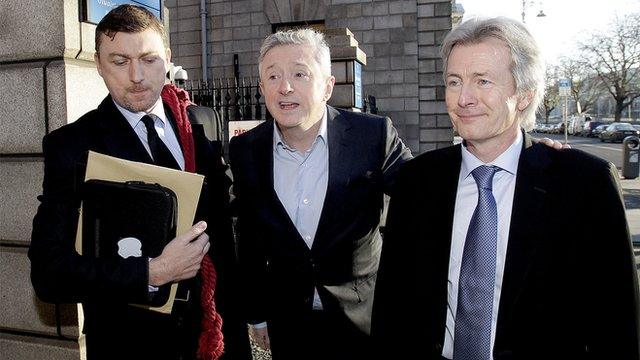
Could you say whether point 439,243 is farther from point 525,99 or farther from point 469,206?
point 525,99

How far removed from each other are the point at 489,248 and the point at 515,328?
0.91ft

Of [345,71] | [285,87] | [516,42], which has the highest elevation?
[345,71]

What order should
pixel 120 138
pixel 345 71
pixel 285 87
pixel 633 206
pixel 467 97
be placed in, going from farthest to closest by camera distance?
1. pixel 633 206
2. pixel 345 71
3. pixel 285 87
4. pixel 120 138
5. pixel 467 97

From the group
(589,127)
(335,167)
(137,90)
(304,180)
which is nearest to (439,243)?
(335,167)

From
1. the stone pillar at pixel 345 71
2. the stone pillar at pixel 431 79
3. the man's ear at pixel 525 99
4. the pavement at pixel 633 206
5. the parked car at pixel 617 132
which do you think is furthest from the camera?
the parked car at pixel 617 132

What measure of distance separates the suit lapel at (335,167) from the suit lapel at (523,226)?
84cm

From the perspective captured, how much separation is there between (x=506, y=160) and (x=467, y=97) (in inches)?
10.9

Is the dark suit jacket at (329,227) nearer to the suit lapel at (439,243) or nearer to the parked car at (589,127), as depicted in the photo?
the suit lapel at (439,243)

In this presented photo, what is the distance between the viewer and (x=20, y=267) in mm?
3389

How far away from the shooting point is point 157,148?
2.10 m

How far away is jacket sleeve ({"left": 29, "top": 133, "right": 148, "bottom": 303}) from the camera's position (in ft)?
5.82

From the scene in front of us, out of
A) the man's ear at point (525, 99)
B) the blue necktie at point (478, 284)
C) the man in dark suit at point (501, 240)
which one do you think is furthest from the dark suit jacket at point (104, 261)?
the man's ear at point (525, 99)

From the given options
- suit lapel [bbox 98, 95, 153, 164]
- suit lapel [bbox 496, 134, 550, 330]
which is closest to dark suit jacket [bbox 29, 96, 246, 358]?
suit lapel [bbox 98, 95, 153, 164]

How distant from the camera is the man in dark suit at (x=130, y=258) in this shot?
1798mm
